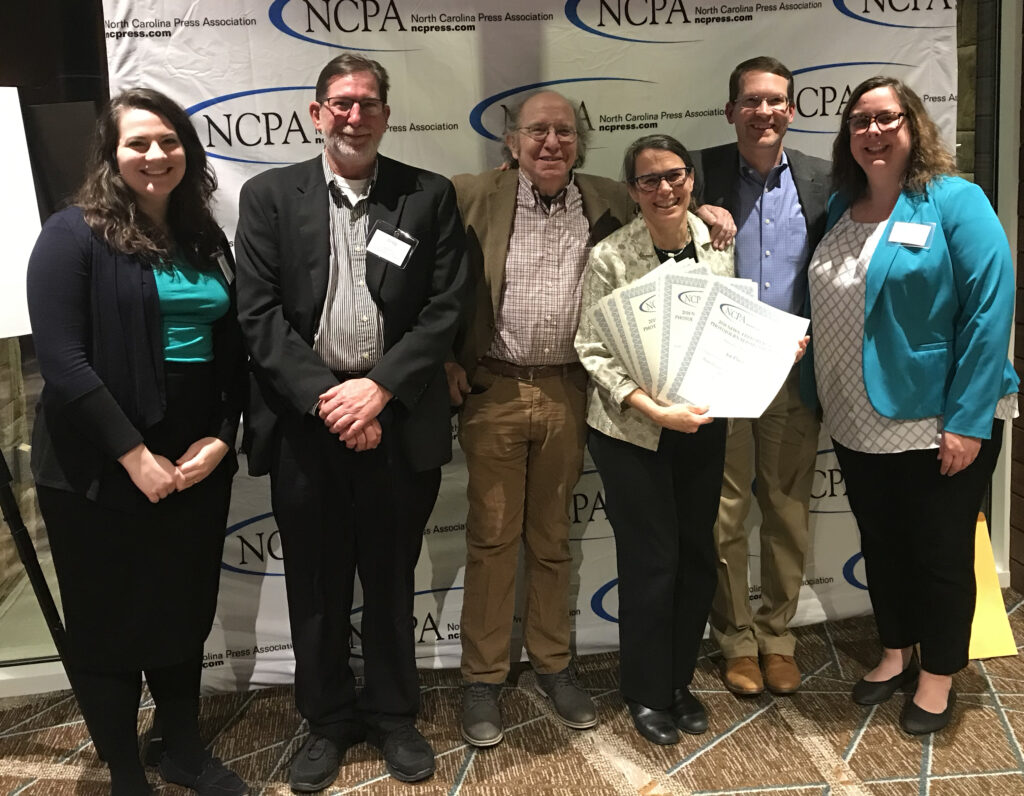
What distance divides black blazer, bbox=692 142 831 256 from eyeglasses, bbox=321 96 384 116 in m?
1.00

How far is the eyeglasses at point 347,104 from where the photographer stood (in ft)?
6.84

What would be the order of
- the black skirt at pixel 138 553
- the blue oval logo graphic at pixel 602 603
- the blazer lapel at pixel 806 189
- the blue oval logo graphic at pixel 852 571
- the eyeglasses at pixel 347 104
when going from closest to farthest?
1. the black skirt at pixel 138 553
2. the eyeglasses at pixel 347 104
3. the blazer lapel at pixel 806 189
4. the blue oval logo graphic at pixel 602 603
5. the blue oval logo graphic at pixel 852 571

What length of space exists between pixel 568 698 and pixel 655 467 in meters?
0.84

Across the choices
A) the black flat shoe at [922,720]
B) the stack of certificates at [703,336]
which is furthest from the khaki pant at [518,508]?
the black flat shoe at [922,720]

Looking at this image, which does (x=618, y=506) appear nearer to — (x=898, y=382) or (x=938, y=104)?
(x=898, y=382)

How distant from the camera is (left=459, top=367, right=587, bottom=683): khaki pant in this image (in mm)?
2422

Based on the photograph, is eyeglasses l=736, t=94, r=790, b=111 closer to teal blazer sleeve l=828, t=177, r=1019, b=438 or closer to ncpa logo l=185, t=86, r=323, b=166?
teal blazer sleeve l=828, t=177, r=1019, b=438

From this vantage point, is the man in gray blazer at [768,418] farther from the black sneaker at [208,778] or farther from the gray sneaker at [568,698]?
the black sneaker at [208,778]

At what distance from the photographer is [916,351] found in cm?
222

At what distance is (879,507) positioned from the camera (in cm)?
243

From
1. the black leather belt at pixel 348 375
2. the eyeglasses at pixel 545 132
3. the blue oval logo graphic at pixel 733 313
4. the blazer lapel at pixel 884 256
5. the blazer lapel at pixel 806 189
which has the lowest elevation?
the black leather belt at pixel 348 375

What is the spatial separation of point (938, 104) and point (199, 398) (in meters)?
2.62

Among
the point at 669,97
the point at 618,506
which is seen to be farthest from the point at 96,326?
the point at 669,97

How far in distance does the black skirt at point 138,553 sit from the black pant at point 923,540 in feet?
5.94
